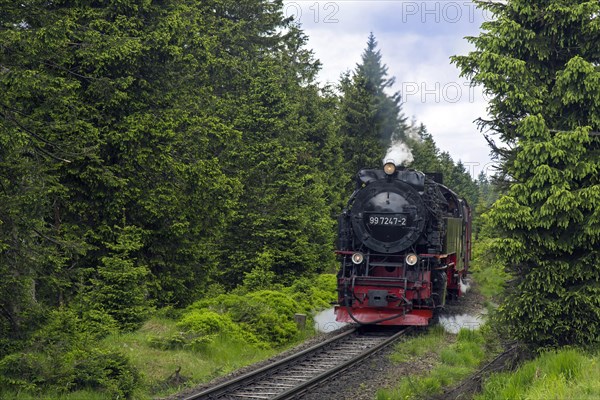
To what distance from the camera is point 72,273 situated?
10.3 metres

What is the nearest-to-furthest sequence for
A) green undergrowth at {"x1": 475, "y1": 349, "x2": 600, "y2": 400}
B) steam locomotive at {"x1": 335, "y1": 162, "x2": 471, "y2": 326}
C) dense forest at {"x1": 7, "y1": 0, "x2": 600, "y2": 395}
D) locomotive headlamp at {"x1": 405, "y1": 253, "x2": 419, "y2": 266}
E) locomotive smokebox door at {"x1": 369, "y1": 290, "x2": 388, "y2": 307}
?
green undergrowth at {"x1": 475, "y1": 349, "x2": 600, "y2": 400} < dense forest at {"x1": 7, "y1": 0, "x2": 600, "y2": 395} < locomotive smokebox door at {"x1": 369, "y1": 290, "x2": 388, "y2": 307} < steam locomotive at {"x1": 335, "y1": 162, "x2": 471, "y2": 326} < locomotive headlamp at {"x1": 405, "y1": 253, "x2": 419, "y2": 266}

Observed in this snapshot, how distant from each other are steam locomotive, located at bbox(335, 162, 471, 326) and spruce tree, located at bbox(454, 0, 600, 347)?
4638 millimetres

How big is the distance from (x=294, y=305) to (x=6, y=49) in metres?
11.0

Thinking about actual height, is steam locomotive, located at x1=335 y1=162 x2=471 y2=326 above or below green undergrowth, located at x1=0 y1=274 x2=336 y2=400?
above

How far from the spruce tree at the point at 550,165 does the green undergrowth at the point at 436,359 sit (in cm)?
157

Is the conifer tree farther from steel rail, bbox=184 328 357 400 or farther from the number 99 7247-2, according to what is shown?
steel rail, bbox=184 328 357 400

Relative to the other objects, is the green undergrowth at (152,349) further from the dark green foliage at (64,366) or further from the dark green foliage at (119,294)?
the dark green foliage at (119,294)

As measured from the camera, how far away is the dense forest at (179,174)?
31.6 ft

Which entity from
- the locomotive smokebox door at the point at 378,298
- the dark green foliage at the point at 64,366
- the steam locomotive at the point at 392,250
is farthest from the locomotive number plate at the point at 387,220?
the dark green foliage at the point at 64,366

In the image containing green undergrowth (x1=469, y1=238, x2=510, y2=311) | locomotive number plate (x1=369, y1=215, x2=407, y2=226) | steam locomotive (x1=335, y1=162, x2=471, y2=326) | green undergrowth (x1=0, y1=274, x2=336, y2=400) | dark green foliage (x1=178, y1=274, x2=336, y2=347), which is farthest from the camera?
green undergrowth (x1=469, y1=238, x2=510, y2=311)

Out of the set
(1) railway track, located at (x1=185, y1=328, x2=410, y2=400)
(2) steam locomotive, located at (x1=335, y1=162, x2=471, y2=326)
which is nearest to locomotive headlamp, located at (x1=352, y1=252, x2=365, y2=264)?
(2) steam locomotive, located at (x1=335, y1=162, x2=471, y2=326)

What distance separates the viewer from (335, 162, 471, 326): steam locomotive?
15945mm

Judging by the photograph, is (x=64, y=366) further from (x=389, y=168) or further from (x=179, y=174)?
(x=389, y=168)

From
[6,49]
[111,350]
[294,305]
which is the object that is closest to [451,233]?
[294,305]
